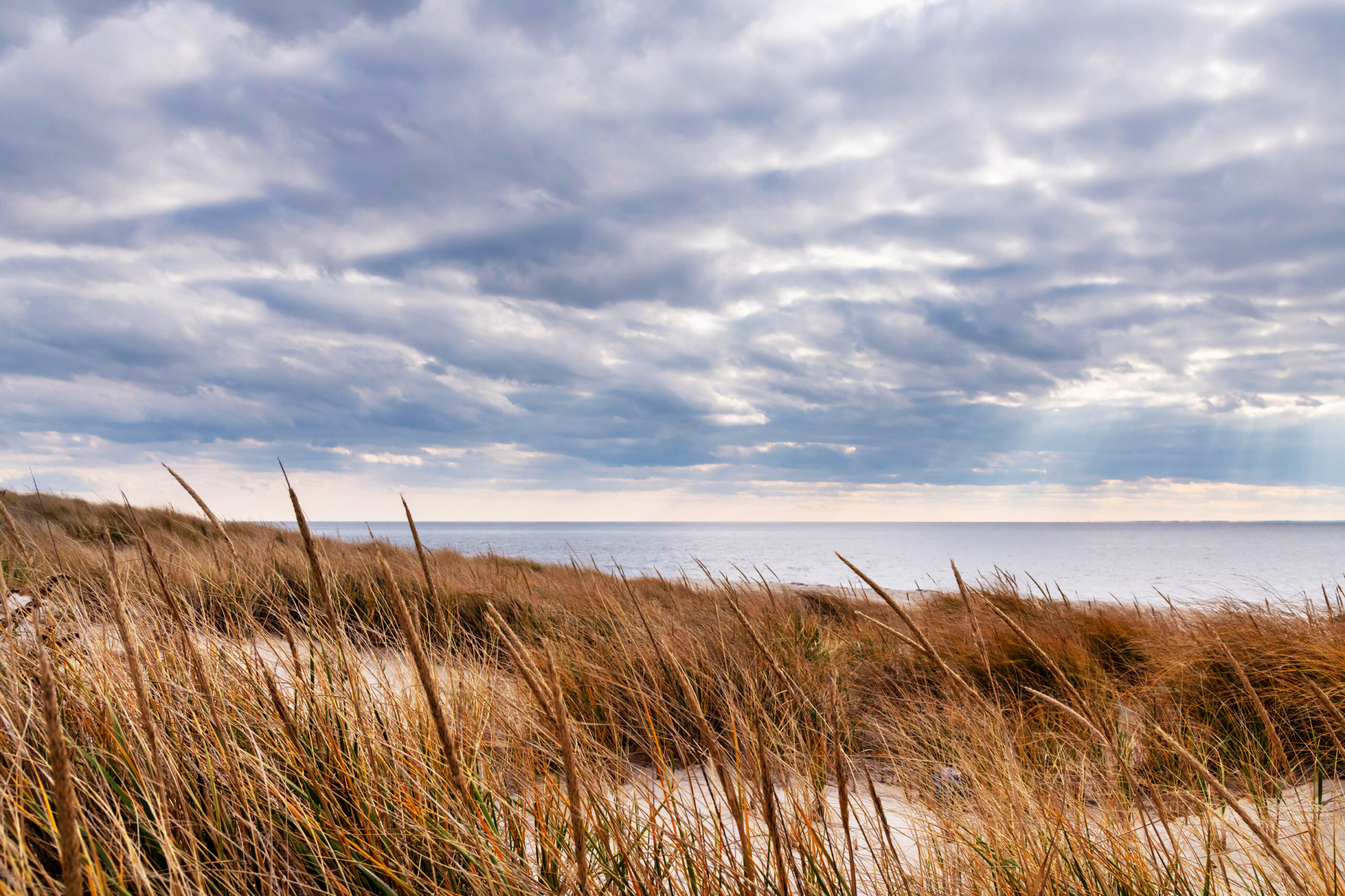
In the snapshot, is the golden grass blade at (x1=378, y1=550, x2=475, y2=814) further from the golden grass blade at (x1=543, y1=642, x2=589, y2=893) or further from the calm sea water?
the calm sea water

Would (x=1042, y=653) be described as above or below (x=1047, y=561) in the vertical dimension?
above

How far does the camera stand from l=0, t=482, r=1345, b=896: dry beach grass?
4.68 feet

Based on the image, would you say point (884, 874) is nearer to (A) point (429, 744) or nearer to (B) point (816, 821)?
(B) point (816, 821)

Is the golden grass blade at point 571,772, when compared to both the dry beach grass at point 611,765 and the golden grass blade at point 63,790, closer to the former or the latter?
the dry beach grass at point 611,765

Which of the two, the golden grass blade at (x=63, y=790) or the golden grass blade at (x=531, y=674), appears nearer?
the golden grass blade at (x=63, y=790)

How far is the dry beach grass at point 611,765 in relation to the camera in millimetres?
1427

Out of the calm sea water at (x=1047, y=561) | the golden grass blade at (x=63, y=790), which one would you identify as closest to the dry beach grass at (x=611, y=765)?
the golden grass blade at (x=63, y=790)

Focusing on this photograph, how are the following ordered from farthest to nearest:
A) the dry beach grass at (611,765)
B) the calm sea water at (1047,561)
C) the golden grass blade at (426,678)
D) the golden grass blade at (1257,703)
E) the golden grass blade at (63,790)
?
the calm sea water at (1047,561), the dry beach grass at (611,765), the golden grass blade at (1257,703), the golden grass blade at (426,678), the golden grass blade at (63,790)

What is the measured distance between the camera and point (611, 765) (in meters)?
2.88

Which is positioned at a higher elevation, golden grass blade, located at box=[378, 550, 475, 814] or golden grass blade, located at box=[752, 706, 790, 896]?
golden grass blade, located at box=[378, 550, 475, 814]

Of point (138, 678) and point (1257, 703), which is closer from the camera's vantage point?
point (138, 678)

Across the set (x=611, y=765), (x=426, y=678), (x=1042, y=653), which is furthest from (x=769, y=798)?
(x=611, y=765)

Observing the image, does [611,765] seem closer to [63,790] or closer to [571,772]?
[571,772]

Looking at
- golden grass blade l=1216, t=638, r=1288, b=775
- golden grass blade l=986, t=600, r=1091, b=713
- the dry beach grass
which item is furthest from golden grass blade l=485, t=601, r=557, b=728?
golden grass blade l=1216, t=638, r=1288, b=775
